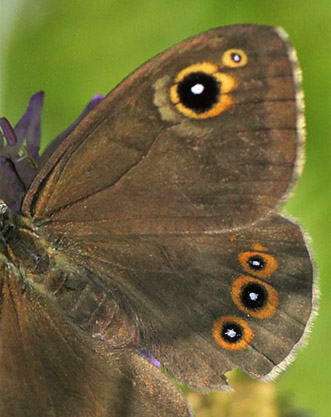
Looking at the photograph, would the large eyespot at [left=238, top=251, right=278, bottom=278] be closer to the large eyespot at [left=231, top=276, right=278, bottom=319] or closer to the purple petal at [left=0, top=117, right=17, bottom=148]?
the large eyespot at [left=231, top=276, right=278, bottom=319]

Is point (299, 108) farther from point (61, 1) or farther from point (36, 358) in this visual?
point (61, 1)

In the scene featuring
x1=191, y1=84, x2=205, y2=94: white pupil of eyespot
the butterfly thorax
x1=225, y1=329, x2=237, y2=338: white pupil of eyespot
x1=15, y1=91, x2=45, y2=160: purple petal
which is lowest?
the butterfly thorax

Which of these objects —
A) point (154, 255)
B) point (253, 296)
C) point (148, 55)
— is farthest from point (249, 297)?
point (148, 55)

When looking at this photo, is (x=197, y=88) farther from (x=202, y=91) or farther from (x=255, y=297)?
(x=255, y=297)

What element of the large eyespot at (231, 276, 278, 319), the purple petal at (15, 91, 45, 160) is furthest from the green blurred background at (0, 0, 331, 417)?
the large eyespot at (231, 276, 278, 319)

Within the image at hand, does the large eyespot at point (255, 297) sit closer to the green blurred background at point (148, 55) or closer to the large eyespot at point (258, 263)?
the large eyespot at point (258, 263)

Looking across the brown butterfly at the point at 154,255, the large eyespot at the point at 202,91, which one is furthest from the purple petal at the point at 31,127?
the large eyespot at the point at 202,91

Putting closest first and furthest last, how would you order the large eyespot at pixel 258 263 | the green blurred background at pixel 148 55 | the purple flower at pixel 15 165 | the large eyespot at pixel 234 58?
the large eyespot at pixel 234 58
the large eyespot at pixel 258 263
the purple flower at pixel 15 165
the green blurred background at pixel 148 55
